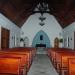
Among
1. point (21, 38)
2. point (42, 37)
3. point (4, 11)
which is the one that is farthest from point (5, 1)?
point (42, 37)

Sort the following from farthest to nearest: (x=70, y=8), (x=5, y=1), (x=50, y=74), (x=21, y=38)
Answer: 1. (x=21, y=38)
2. (x=70, y=8)
3. (x=5, y=1)
4. (x=50, y=74)

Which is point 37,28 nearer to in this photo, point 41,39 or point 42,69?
point 41,39

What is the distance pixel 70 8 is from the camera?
80.6 ft

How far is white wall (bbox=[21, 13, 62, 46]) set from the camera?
4259 centimetres

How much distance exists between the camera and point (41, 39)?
146 feet

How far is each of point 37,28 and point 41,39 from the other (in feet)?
7.54

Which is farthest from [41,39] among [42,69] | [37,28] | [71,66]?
[71,66]

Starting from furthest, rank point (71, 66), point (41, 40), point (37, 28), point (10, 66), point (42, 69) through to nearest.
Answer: point (41, 40) → point (37, 28) → point (42, 69) → point (10, 66) → point (71, 66)

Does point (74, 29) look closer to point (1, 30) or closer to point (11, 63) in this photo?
point (1, 30)

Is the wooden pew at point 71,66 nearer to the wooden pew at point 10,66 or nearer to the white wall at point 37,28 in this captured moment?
the wooden pew at point 10,66

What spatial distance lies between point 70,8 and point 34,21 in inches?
744

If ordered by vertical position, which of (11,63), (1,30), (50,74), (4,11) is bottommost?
(50,74)

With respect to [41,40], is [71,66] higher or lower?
lower

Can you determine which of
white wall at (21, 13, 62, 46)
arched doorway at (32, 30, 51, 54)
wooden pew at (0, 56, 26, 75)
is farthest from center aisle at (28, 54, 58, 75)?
arched doorway at (32, 30, 51, 54)
